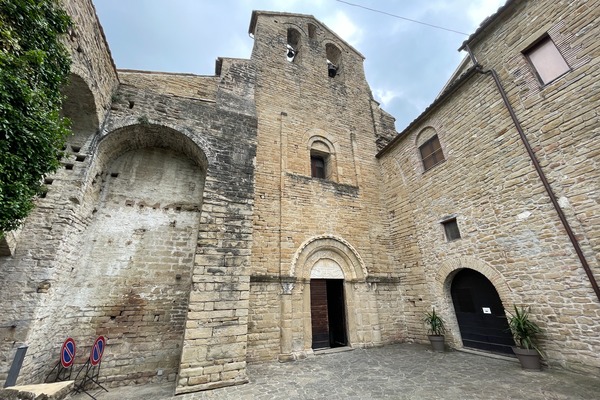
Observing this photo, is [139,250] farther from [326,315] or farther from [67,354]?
[326,315]

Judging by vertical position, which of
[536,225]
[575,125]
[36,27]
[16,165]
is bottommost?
[536,225]

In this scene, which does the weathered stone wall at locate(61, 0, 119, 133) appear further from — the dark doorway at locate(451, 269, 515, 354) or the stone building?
the dark doorway at locate(451, 269, 515, 354)

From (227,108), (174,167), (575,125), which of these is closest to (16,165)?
(174,167)

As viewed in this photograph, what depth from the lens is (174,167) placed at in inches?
262

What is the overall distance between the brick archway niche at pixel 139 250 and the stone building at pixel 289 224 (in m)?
0.04

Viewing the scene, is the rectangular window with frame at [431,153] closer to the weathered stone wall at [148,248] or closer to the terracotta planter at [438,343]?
the terracotta planter at [438,343]

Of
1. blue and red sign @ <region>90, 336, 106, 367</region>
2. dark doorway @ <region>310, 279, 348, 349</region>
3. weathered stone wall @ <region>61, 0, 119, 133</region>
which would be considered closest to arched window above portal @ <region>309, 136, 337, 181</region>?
dark doorway @ <region>310, 279, 348, 349</region>

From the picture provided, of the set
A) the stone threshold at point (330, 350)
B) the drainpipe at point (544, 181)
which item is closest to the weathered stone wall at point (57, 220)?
the stone threshold at point (330, 350)

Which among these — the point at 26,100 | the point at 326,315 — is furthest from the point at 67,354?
the point at 326,315

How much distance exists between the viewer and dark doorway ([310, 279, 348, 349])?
262 inches

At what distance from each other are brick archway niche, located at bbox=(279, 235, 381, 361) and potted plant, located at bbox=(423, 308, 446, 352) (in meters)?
1.40

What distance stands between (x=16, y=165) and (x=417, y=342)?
9.34 metres

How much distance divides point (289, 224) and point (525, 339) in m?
5.65

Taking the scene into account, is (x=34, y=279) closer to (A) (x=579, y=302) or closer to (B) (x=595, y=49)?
(A) (x=579, y=302)
